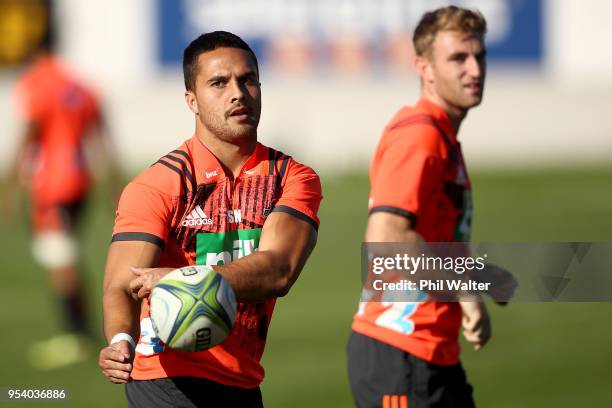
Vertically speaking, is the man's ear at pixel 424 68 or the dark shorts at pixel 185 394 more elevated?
the man's ear at pixel 424 68

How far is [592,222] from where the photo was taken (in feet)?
66.0

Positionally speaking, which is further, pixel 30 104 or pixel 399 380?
pixel 30 104

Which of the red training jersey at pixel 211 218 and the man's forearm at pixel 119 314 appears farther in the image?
the red training jersey at pixel 211 218

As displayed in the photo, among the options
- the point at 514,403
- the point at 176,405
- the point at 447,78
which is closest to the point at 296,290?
the point at 514,403

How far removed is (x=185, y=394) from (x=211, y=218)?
30.5 inches

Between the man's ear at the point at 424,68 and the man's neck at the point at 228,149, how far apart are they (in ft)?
4.98

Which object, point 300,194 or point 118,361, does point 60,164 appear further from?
point 118,361

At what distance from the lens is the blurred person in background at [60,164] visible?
12312 millimetres

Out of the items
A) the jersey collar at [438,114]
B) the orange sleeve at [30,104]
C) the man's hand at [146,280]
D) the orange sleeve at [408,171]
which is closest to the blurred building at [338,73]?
the orange sleeve at [30,104]

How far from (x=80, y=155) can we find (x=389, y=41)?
18825 millimetres

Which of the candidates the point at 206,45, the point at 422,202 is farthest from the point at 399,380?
the point at 206,45

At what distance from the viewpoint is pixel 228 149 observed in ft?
16.4

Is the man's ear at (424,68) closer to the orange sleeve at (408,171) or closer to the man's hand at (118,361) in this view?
the orange sleeve at (408,171)

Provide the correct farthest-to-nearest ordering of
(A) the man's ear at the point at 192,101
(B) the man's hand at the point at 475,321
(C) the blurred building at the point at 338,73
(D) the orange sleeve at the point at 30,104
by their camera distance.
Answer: (C) the blurred building at the point at 338,73, (D) the orange sleeve at the point at 30,104, (B) the man's hand at the point at 475,321, (A) the man's ear at the point at 192,101
